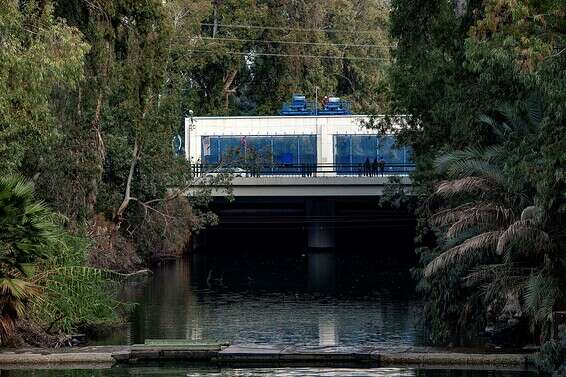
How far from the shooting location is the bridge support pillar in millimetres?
69938

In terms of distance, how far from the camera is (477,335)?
29.8m

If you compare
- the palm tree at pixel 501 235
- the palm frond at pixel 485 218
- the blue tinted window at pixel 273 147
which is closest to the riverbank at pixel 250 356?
the palm tree at pixel 501 235

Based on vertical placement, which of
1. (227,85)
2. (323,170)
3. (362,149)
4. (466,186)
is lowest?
(466,186)

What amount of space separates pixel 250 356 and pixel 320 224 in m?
43.5

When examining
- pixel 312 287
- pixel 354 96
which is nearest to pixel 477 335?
pixel 312 287

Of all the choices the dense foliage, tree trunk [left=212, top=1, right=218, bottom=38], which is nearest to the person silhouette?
tree trunk [left=212, top=1, right=218, bottom=38]

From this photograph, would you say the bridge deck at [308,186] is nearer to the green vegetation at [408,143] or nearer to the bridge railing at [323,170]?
the bridge railing at [323,170]

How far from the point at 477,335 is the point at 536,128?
506cm

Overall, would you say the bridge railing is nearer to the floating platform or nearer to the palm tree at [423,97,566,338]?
the palm tree at [423,97,566,338]

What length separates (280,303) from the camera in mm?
42812

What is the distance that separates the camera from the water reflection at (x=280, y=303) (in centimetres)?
3362

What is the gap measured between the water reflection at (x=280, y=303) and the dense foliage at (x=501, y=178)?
10.3ft

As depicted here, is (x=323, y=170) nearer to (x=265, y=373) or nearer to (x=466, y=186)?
(x=466, y=186)

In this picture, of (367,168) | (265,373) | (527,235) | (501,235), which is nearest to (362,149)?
(367,168)
